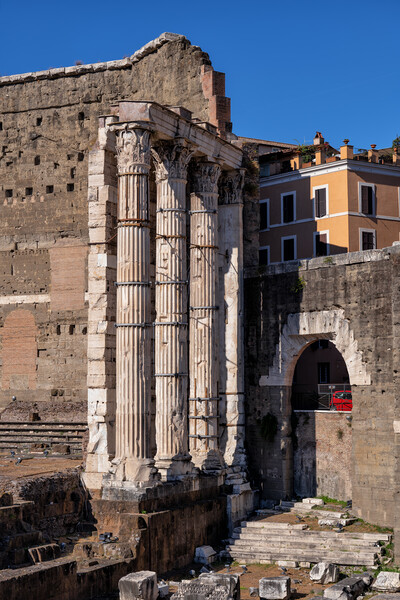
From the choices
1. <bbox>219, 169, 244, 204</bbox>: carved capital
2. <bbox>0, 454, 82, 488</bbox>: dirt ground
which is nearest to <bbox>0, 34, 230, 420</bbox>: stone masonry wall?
<bbox>0, 454, 82, 488</bbox>: dirt ground

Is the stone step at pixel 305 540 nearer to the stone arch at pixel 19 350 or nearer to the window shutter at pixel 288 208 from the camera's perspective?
the stone arch at pixel 19 350

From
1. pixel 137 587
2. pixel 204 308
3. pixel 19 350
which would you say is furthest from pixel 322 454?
pixel 19 350

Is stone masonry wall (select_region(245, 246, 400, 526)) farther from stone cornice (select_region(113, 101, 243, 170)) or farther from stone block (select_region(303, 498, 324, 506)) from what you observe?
stone cornice (select_region(113, 101, 243, 170))

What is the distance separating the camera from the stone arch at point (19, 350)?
28391 millimetres

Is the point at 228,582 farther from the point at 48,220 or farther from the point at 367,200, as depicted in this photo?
the point at 48,220

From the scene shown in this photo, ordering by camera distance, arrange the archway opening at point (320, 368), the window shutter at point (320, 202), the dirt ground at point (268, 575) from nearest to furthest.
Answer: the dirt ground at point (268, 575) < the archway opening at point (320, 368) < the window shutter at point (320, 202)

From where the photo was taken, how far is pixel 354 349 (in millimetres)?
20984

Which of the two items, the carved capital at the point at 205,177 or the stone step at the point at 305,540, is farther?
the carved capital at the point at 205,177

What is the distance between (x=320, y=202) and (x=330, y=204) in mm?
372

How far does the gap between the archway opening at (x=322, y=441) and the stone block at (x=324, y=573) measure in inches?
154

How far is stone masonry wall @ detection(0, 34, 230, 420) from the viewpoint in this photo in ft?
90.4

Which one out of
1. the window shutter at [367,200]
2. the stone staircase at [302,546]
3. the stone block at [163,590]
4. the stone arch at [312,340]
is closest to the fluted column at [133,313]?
the stone block at [163,590]

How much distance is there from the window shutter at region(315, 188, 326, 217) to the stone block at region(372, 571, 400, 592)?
492 inches

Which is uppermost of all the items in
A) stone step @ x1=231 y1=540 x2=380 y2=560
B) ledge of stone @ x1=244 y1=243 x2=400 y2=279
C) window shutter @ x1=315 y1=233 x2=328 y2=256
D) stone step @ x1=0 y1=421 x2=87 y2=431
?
window shutter @ x1=315 y1=233 x2=328 y2=256
